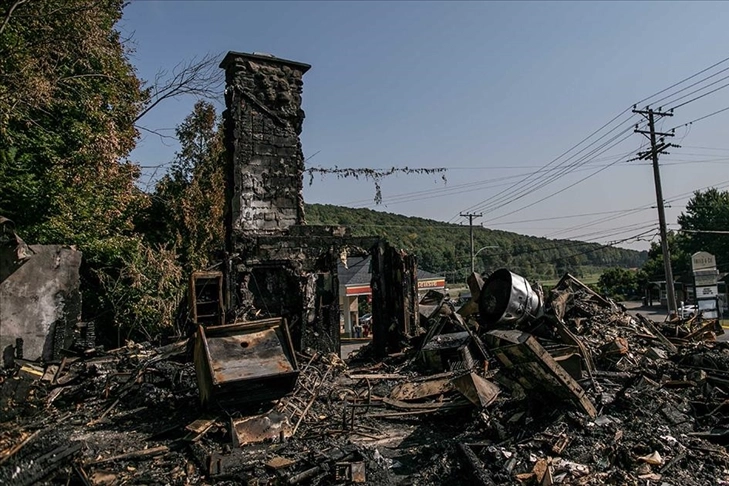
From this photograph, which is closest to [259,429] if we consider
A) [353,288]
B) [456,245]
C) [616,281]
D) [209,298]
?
[209,298]

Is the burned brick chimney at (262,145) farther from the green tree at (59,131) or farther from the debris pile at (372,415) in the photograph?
the debris pile at (372,415)

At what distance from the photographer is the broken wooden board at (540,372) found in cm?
561

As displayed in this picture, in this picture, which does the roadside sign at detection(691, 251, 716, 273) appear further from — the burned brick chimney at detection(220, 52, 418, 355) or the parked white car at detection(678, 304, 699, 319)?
the burned brick chimney at detection(220, 52, 418, 355)

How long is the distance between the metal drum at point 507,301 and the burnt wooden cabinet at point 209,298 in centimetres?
562

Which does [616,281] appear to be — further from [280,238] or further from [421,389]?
[421,389]

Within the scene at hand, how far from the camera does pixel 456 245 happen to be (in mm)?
70188

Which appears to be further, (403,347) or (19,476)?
(403,347)

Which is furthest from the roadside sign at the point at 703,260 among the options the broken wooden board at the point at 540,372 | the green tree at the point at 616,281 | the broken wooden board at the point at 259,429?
the broken wooden board at the point at 259,429

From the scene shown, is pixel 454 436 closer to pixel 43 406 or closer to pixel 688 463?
pixel 688 463

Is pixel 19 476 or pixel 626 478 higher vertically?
pixel 19 476

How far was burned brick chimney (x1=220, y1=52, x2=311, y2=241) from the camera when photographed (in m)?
11.6

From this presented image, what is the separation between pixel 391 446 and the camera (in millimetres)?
5910

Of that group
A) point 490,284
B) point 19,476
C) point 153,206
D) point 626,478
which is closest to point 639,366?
point 490,284

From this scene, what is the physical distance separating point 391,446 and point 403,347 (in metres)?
5.20
